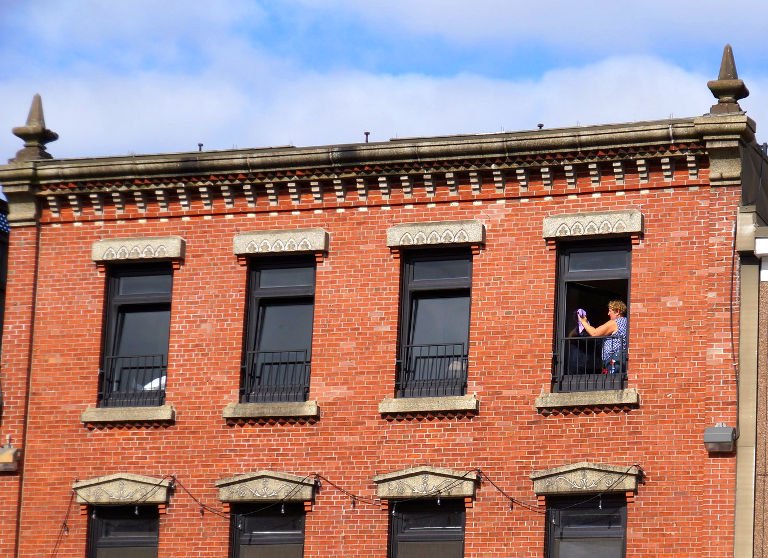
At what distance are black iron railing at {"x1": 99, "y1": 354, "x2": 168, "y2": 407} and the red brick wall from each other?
27 cm

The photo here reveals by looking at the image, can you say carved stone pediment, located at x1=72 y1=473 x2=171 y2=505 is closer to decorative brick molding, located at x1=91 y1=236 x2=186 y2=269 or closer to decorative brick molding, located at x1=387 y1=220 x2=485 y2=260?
decorative brick molding, located at x1=91 y1=236 x2=186 y2=269

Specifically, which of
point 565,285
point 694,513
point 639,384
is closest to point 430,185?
point 565,285

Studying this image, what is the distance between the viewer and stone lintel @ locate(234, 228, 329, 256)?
28.5 metres

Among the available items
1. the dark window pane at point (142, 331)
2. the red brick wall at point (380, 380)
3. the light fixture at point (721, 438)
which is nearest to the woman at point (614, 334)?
the red brick wall at point (380, 380)

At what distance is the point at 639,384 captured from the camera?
2634 cm

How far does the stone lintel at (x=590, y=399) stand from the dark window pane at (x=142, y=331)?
20.2ft

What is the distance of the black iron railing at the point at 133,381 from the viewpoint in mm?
28989

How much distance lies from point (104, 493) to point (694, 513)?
8776 millimetres

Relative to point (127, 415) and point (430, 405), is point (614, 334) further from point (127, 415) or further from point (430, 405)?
point (127, 415)

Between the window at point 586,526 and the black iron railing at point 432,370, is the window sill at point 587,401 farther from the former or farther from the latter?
the black iron railing at point 432,370

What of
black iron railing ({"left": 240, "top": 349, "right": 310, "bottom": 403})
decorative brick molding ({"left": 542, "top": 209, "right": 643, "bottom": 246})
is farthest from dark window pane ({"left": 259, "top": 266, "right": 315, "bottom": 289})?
decorative brick molding ({"left": 542, "top": 209, "right": 643, "bottom": 246})

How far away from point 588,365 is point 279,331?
4.78 meters

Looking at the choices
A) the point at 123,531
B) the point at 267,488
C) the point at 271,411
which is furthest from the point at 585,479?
the point at 123,531

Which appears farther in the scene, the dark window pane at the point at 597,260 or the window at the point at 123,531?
the window at the point at 123,531
